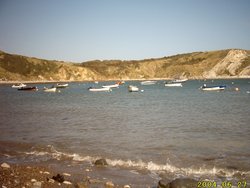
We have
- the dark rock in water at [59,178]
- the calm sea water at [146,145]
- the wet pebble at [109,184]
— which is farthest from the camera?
the calm sea water at [146,145]

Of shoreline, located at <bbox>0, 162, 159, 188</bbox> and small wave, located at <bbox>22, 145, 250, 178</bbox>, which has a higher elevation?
shoreline, located at <bbox>0, 162, 159, 188</bbox>

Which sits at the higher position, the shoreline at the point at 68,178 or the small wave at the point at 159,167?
the shoreline at the point at 68,178

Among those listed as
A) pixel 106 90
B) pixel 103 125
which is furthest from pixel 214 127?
→ pixel 106 90

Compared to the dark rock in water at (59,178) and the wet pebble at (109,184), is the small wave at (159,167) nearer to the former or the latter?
the wet pebble at (109,184)

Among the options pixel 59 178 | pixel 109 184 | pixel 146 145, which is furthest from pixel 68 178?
pixel 146 145

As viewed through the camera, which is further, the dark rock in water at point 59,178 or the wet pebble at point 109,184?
A: the dark rock in water at point 59,178

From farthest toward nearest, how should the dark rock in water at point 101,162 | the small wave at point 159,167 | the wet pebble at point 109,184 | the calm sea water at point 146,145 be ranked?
the dark rock in water at point 101,162
the calm sea water at point 146,145
the small wave at point 159,167
the wet pebble at point 109,184

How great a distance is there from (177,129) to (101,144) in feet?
26.5

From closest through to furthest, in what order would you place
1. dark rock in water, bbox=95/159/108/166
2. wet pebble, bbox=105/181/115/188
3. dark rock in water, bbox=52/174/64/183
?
wet pebble, bbox=105/181/115/188, dark rock in water, bbox=52/174/64/183, dark rock in water, bbox=95/159/108/166
